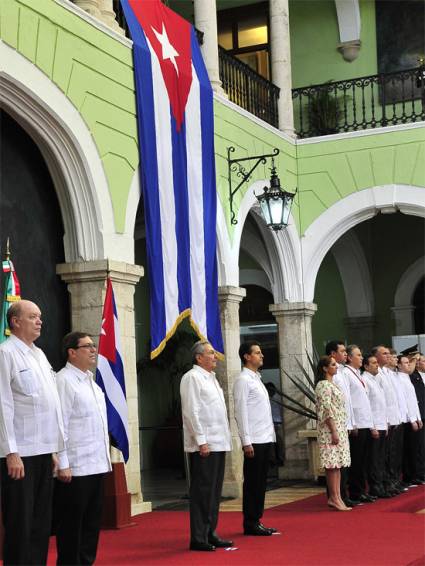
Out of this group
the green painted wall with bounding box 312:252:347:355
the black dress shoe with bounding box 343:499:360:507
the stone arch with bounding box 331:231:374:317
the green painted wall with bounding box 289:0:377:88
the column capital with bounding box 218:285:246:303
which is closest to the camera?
the black dress shoe with bounding box 343:499:360:507

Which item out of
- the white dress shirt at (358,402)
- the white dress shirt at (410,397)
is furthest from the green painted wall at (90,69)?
the white dress shirt at (410,397)

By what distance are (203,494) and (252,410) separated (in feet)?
2.94

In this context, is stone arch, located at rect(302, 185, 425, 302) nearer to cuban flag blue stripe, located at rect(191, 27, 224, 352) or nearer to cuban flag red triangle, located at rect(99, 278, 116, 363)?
cuban flag blue stripe, located at rect(191, 27, 224, 352)

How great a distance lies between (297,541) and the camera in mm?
6711

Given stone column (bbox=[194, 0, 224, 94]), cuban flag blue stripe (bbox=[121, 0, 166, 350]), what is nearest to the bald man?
cuban flag blue stripe (bbox=[121, 0, 166, 350])

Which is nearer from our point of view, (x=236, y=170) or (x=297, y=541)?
(x=297, y=541)

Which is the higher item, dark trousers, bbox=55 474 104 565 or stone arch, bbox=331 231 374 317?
stone arch, bbox=331 231 374 317

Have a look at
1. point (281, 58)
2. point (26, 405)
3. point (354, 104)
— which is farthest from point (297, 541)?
point (281, 58)

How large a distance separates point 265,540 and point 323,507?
236 cm

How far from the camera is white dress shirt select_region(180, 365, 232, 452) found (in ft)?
21.4

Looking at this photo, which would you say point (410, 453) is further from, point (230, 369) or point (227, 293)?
point (227, 293)

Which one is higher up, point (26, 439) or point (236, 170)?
point (236, 170)

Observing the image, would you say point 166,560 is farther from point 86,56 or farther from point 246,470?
point 86,56

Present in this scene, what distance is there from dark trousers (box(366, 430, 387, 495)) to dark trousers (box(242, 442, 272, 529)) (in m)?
2.66
